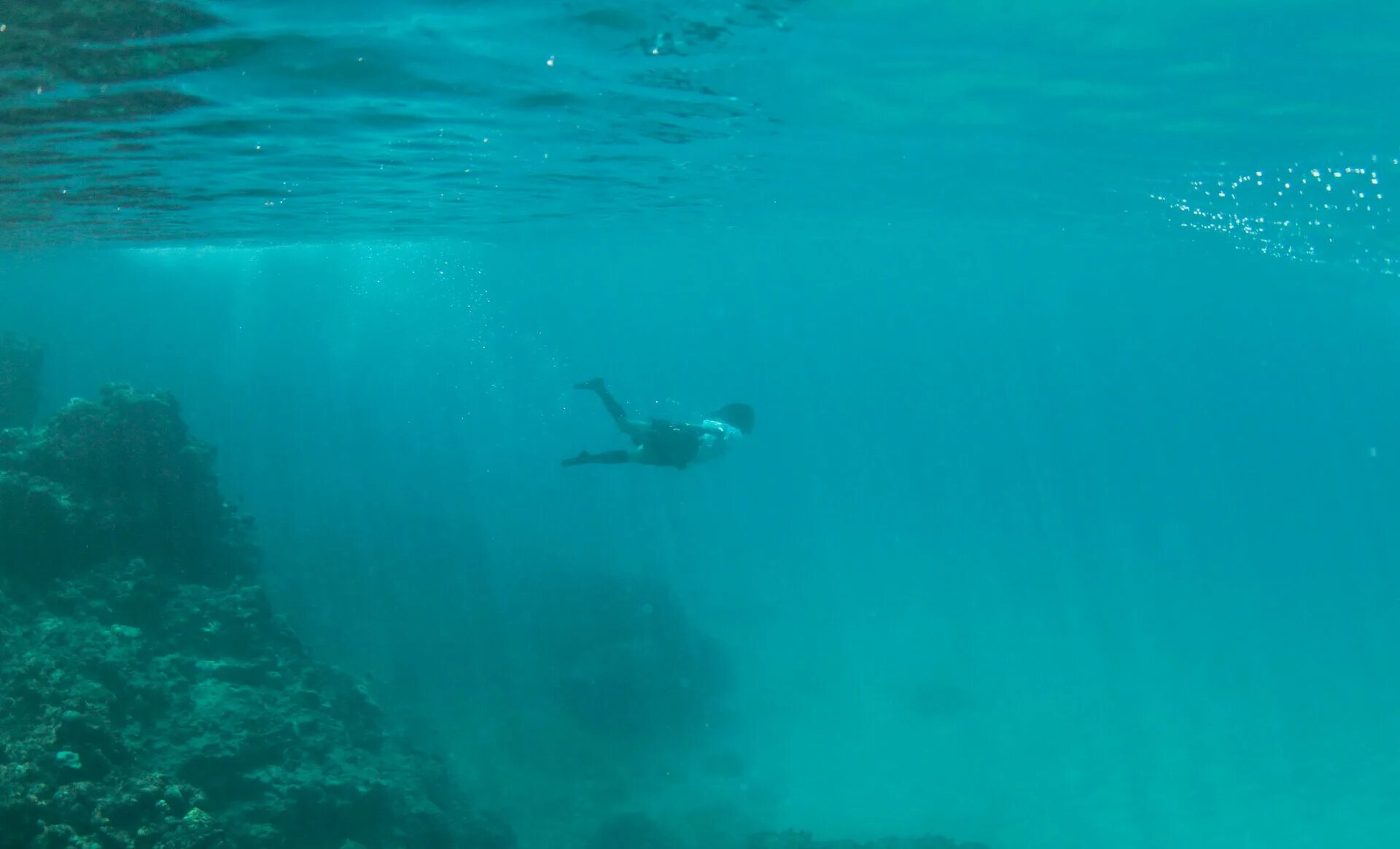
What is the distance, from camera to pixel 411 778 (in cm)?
1228

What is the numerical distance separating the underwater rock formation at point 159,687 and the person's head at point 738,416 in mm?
9081

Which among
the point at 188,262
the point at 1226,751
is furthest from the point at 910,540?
the point at 188,262

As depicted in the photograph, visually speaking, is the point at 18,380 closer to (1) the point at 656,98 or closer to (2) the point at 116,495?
(2) the point at 116,495

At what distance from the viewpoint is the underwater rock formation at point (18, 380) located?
2569cm

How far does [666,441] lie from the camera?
14.9 metres

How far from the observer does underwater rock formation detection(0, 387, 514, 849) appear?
24.3ft

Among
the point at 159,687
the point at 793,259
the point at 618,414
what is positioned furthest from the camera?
the point at 793,259

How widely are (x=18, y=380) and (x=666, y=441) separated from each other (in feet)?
82.0

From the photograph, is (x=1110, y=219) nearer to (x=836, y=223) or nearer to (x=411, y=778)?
(x=836, y=223)

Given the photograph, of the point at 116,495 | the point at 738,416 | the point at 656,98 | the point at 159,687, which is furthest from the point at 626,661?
the point at 656,98

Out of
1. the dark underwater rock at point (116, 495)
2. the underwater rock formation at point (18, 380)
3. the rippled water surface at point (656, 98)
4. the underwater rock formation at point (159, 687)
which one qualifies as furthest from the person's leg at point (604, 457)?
the underwater rock formation at point (18, 380)

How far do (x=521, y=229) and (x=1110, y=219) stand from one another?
22631mm

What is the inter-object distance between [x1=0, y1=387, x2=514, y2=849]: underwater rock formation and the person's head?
29.8 feet

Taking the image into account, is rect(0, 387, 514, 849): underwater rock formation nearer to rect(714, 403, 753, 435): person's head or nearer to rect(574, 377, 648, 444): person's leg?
rect(574, 377, 648, 444): person's leg
